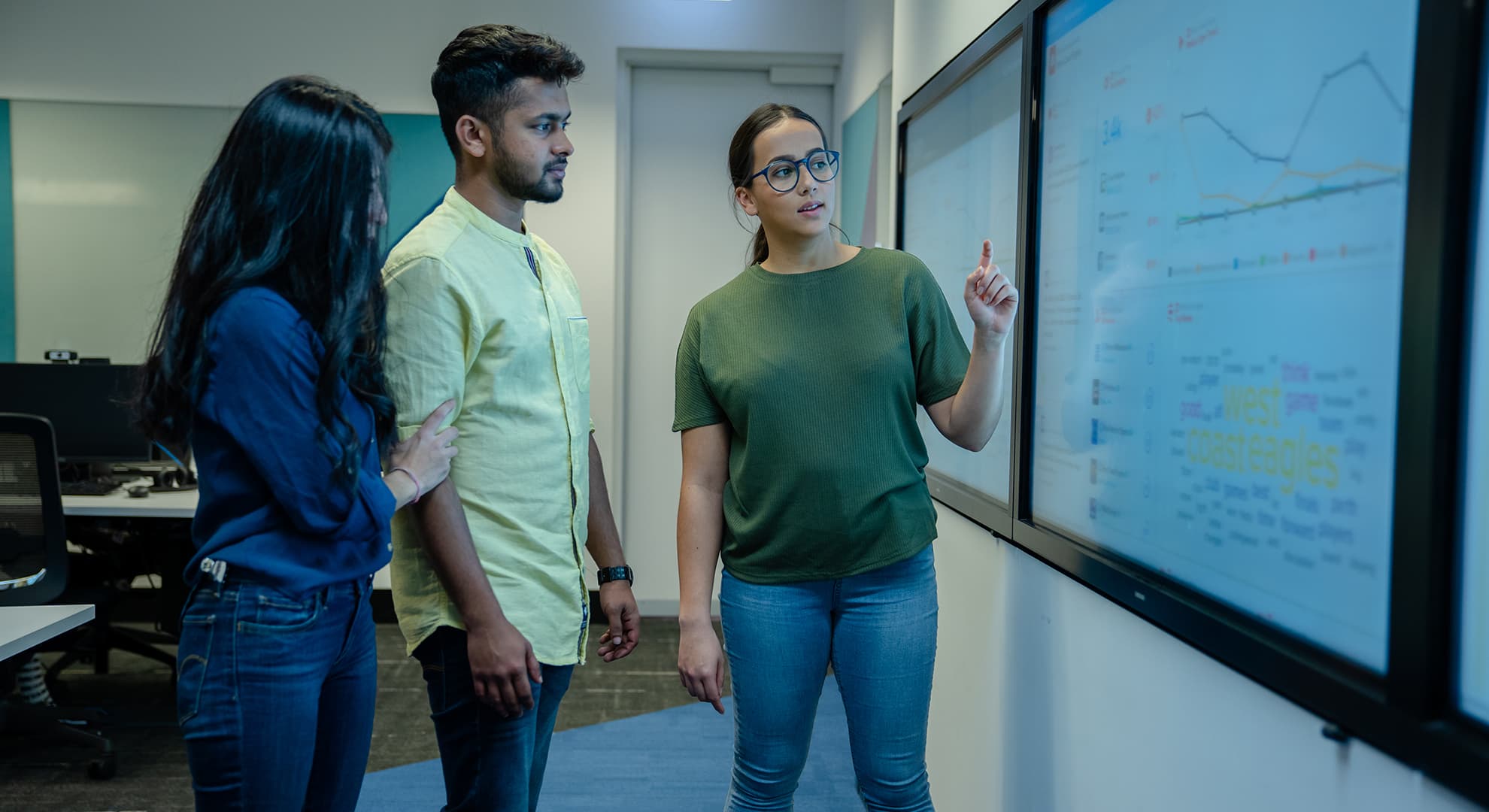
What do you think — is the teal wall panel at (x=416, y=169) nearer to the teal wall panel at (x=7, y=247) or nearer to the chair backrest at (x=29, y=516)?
the teal wall panel at (x=7, y=247)

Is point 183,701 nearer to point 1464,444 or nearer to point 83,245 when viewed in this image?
point 1464,444

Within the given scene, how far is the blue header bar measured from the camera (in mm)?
1497

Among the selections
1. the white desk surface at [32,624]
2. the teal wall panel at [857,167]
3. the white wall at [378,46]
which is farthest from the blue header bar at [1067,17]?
the white wall at [378,46]

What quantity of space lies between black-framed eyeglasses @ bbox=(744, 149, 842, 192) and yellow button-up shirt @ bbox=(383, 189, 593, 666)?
1.20ft

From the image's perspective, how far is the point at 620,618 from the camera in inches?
62.2

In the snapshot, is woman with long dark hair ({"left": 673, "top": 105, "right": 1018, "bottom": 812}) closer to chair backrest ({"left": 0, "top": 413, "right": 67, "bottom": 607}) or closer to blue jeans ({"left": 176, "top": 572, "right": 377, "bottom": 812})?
blue jeans ({"left": 176, "top": 572, "right": 377, "bottom": 812})

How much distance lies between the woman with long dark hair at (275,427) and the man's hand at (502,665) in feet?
0.49

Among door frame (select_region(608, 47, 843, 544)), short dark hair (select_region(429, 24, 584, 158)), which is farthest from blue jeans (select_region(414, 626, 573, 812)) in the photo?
door frame (select_region(608, 47, 843, 544))

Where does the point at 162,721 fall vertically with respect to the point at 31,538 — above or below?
below

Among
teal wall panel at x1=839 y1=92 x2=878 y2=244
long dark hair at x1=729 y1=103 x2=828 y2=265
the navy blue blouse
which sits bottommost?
the navy blue blouse

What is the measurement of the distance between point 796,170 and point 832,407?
35cm

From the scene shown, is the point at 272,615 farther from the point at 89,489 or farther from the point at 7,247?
the point at 7,247

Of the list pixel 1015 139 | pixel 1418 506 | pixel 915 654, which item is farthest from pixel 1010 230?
pixel 1418 506

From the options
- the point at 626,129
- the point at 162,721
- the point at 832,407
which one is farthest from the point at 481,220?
the point at 626,129
